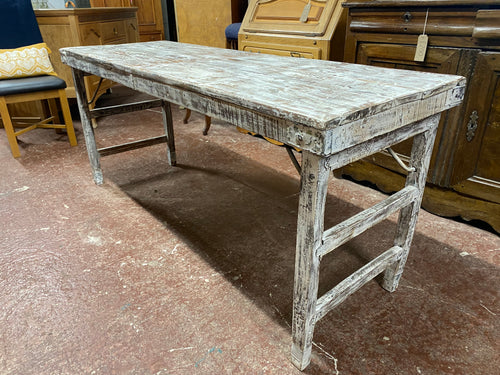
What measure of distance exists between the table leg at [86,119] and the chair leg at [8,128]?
2.87 feet

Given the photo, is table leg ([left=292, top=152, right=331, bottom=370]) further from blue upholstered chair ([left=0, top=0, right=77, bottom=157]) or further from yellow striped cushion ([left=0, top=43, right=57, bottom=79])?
yellow striped cushion ([left=0, top=43, right=57, bottom=79])

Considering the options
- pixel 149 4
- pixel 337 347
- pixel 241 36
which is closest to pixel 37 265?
pixel 337 347

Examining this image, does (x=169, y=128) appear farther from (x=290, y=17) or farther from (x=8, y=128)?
(x=8, y=128)

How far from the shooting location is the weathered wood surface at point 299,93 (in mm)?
831

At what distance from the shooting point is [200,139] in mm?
3115

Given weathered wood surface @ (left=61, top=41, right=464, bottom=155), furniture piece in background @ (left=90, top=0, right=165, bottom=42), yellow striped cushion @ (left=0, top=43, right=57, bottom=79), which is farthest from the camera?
furniture piece in background @ (left=90, top=0, right=165, bottom=42)

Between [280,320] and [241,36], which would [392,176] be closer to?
[280,320]

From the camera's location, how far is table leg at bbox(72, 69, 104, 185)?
2137mm

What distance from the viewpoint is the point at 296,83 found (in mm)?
1113

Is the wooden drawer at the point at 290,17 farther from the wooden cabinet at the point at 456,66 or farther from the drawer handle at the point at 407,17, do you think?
the drawer handle at the point at 407,17

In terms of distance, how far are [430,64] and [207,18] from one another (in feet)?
7.89

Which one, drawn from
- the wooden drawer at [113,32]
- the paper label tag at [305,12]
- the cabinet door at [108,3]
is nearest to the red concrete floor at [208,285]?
the paper label tag at [305,12]

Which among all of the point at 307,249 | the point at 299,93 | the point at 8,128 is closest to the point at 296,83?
the point at 299,93

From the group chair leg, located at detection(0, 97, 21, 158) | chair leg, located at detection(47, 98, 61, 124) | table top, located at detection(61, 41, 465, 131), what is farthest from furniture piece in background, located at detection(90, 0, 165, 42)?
table top, located at detection(61, 41, 465, 131)
